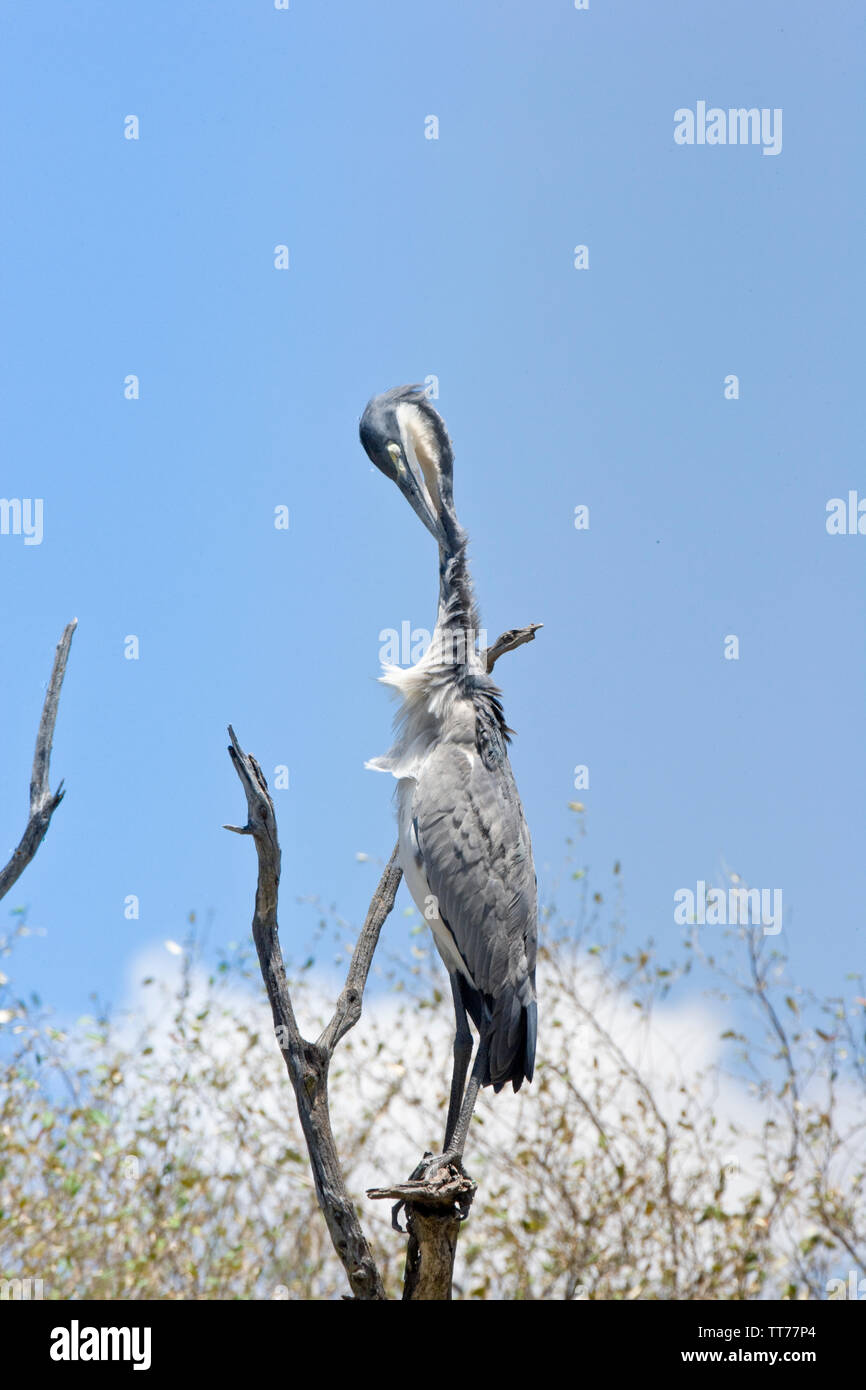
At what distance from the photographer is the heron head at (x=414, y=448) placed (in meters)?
5.22

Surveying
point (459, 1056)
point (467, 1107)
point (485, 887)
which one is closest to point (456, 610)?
point (485, 887)

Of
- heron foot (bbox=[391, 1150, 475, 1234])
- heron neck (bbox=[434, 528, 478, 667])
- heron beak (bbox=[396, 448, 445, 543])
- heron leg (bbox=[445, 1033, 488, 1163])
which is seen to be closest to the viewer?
heron foot (bbox=[391, 1150, 475, 1234])

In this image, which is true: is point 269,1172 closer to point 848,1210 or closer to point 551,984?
point 551,984

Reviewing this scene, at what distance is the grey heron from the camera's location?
15.3 feet

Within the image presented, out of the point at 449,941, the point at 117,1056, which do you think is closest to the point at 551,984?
the point at 117,1056

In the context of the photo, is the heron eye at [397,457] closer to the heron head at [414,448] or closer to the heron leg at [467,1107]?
the heron head at [414,448]

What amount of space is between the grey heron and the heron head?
0.33 ft

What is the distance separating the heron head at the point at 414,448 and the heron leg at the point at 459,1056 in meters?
1.81

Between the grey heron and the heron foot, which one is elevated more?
the grey heron

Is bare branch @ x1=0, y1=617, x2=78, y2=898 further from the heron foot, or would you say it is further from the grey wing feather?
the heron foot

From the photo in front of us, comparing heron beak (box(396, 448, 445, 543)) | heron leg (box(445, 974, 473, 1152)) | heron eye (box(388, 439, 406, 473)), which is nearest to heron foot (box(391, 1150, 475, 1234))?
heron leg (box(445, 974, 473, 1152))

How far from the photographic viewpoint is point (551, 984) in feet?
26.9

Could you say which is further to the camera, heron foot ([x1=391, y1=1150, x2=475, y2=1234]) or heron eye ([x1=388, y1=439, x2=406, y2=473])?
heron eye ([x1=388, y1=439, x2=406, y2=473])

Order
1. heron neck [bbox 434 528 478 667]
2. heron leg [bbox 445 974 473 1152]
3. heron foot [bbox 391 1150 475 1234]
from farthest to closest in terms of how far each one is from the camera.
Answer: heron neck [bbox 434 528 478 667]
heron leg [bbox 445 974 473 1152]
heron foot [bbox 391 1150 475 1234]
